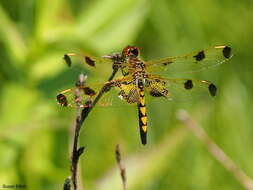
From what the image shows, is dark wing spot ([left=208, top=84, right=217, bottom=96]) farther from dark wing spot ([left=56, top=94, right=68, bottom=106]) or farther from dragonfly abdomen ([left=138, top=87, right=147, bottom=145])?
dark wing spot ([left=56, top=94, right=68, bottom=106])

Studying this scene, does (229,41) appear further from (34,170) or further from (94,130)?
(34,170)

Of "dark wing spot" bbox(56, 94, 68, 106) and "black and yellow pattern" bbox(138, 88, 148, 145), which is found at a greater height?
"dark wing spot" bbox(56, 94, 68, 106)

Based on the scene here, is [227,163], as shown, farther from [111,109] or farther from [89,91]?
[111,109]

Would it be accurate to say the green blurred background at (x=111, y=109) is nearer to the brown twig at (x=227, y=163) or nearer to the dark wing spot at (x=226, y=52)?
the brown twig at (x=227, y=163)

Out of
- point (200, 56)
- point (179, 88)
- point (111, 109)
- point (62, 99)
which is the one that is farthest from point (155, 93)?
point (111, 109)

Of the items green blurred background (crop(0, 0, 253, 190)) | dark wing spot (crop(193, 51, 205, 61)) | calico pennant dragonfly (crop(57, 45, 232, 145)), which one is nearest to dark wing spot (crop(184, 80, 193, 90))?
calico pennant dragonfly (crop(57, 45, 232, 145))

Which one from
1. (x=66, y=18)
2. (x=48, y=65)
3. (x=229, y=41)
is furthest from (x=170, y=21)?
(x=48, y=65)

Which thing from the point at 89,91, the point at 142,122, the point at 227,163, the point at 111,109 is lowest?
the point at 227,163
